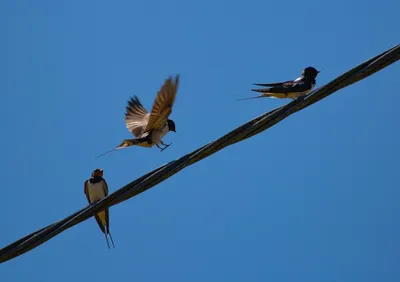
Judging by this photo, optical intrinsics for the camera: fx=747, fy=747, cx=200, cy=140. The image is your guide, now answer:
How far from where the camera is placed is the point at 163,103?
232 inches

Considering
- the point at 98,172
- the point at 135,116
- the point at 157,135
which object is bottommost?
the point at 157,135

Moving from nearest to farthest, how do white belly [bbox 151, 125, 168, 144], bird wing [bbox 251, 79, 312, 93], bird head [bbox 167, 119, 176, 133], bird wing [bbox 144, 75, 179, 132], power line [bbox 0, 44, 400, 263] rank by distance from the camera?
power line [bbox 0, 44, 400, 263] → bird wing [bbox 251, 79, 312, 93] → bird wing [bbox 144, 75, 179, 132] → white belly [bbox 151, 125, 168, 144] → bird head [bbox 167, 119, 176, 133]

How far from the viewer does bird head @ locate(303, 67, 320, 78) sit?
557 centimetres

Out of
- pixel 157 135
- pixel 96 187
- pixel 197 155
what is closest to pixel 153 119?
pixel 157 135

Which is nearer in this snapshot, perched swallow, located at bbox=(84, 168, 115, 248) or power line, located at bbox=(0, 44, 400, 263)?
power line, located at bbox=(0, 44, 400, 263)

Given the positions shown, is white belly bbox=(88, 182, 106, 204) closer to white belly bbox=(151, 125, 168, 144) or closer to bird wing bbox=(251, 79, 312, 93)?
white belly bbox=(151, 125, 168, 144)

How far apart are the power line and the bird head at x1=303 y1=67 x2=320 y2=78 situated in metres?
2.27

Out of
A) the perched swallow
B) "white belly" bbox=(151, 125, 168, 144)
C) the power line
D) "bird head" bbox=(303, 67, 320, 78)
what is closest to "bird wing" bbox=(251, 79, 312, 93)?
"bird head" bbox=(303, 67, 320, 78)

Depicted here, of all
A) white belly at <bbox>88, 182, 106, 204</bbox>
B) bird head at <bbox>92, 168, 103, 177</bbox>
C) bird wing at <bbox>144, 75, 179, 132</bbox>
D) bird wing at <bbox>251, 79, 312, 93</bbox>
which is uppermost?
bird head at <bbox>92, 168, 103, 177</bbox>

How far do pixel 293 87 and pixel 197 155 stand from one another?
215cm

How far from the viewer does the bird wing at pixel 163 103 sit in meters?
5.55

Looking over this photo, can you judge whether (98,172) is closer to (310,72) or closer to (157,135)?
(157,135)

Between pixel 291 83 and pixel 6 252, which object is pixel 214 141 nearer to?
pixel 6 252

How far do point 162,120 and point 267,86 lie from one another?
151cm
